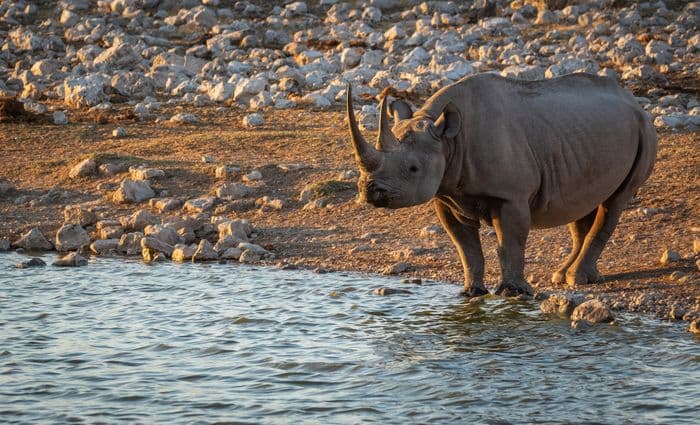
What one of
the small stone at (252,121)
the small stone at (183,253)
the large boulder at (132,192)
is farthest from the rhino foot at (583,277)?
the small stone at (252,121)

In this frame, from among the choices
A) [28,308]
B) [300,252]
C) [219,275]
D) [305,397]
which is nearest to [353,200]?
[300,252]

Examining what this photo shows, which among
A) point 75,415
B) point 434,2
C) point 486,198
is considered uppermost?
point 434,2

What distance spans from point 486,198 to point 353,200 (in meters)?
3.82

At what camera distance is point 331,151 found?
15172 mm

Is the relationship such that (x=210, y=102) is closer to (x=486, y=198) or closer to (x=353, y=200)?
(x=353, y=200)

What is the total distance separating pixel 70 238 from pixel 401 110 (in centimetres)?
474

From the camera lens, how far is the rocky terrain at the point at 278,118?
472 inches

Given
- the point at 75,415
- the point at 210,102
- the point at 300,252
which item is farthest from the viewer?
the point at 210,102

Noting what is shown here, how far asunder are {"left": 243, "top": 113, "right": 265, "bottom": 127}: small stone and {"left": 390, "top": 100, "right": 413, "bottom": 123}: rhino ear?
7350mm

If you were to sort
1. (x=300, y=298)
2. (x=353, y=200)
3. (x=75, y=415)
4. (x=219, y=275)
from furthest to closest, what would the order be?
1. (x=353, y=200)
2. (x=219, y=275)
3. (x=300, y=298)
4. (x=75, y=415)

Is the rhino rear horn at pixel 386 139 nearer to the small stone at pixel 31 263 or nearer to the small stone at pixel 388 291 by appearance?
the small stone at pixel 388 291

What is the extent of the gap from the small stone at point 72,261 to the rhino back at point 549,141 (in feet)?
14.9

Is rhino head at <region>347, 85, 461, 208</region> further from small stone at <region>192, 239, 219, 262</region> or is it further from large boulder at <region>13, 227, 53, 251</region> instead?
large boulder at <region>13, 227, 53, 251</region>

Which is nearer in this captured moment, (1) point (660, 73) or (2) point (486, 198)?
(2) point (486, 198)
